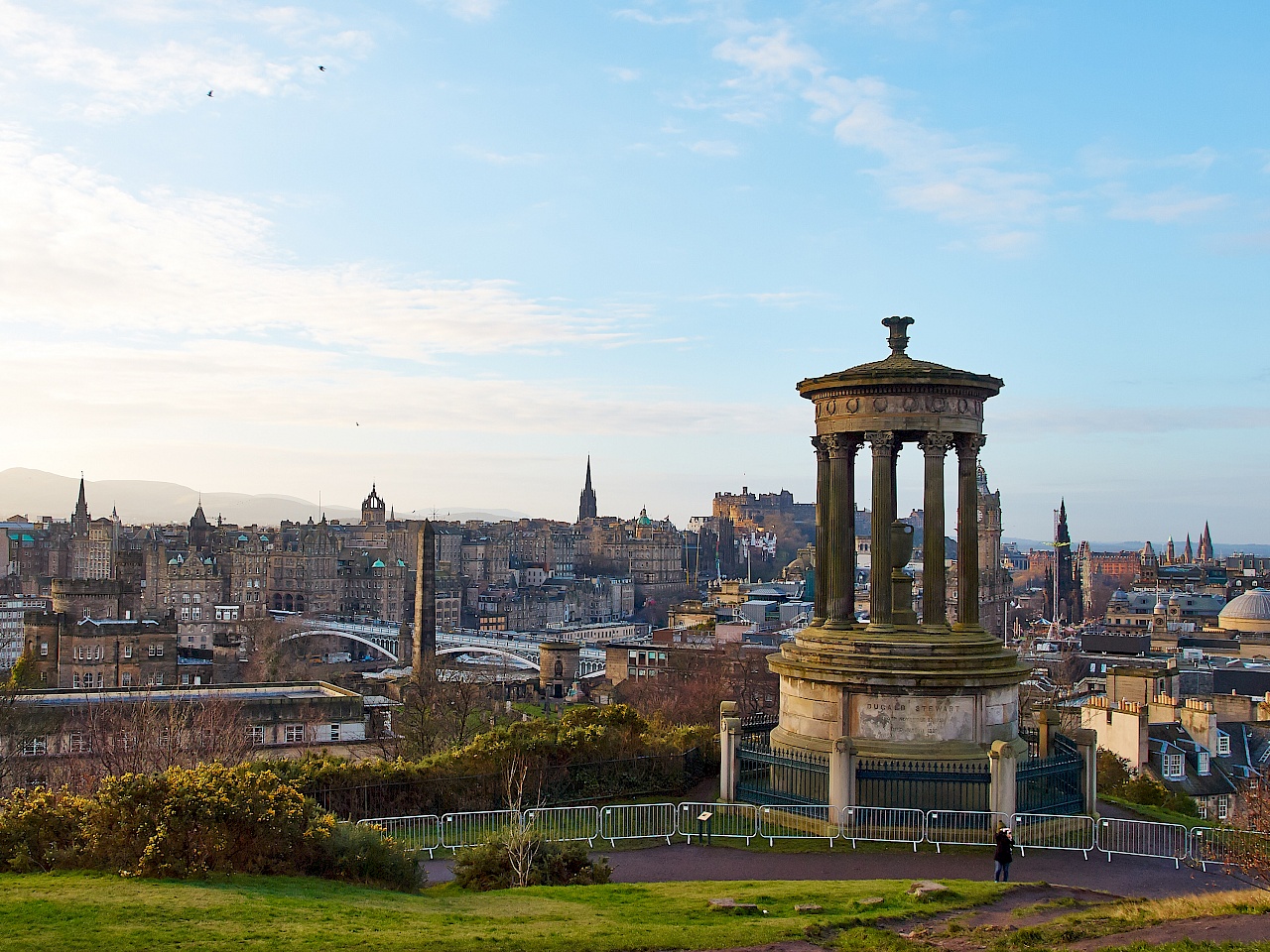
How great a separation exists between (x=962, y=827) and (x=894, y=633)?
334cm

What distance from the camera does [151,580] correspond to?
13825 cm

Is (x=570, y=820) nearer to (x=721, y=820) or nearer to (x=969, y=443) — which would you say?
(x=721, y=820)

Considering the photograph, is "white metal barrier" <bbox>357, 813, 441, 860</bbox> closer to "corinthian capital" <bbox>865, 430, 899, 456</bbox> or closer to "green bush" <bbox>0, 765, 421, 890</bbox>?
"green bush" <bbox>0, 765, 421, 890</bbox>

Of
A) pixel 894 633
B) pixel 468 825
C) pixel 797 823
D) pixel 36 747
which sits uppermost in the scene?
pixel 894 633

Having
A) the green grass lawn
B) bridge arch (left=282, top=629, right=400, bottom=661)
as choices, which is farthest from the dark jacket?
bridge arch (left=282, top=629, right=400, bottom=661)

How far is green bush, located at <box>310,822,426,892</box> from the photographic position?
14684 mm

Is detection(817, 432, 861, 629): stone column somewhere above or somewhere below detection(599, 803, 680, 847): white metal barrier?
above

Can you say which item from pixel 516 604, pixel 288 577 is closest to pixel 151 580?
pixel 288 577

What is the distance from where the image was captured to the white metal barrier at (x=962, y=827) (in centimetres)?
1812

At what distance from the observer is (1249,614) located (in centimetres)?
9775

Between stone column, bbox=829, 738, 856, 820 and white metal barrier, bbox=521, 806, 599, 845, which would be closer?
stone column, bbox=829, 738, 856, 820

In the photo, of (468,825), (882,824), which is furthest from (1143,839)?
(468,825)

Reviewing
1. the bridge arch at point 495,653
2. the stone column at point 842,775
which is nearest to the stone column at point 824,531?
the stone column at point 842,775

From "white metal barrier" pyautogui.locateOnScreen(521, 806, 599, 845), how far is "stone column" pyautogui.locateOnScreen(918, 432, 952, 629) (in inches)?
253
